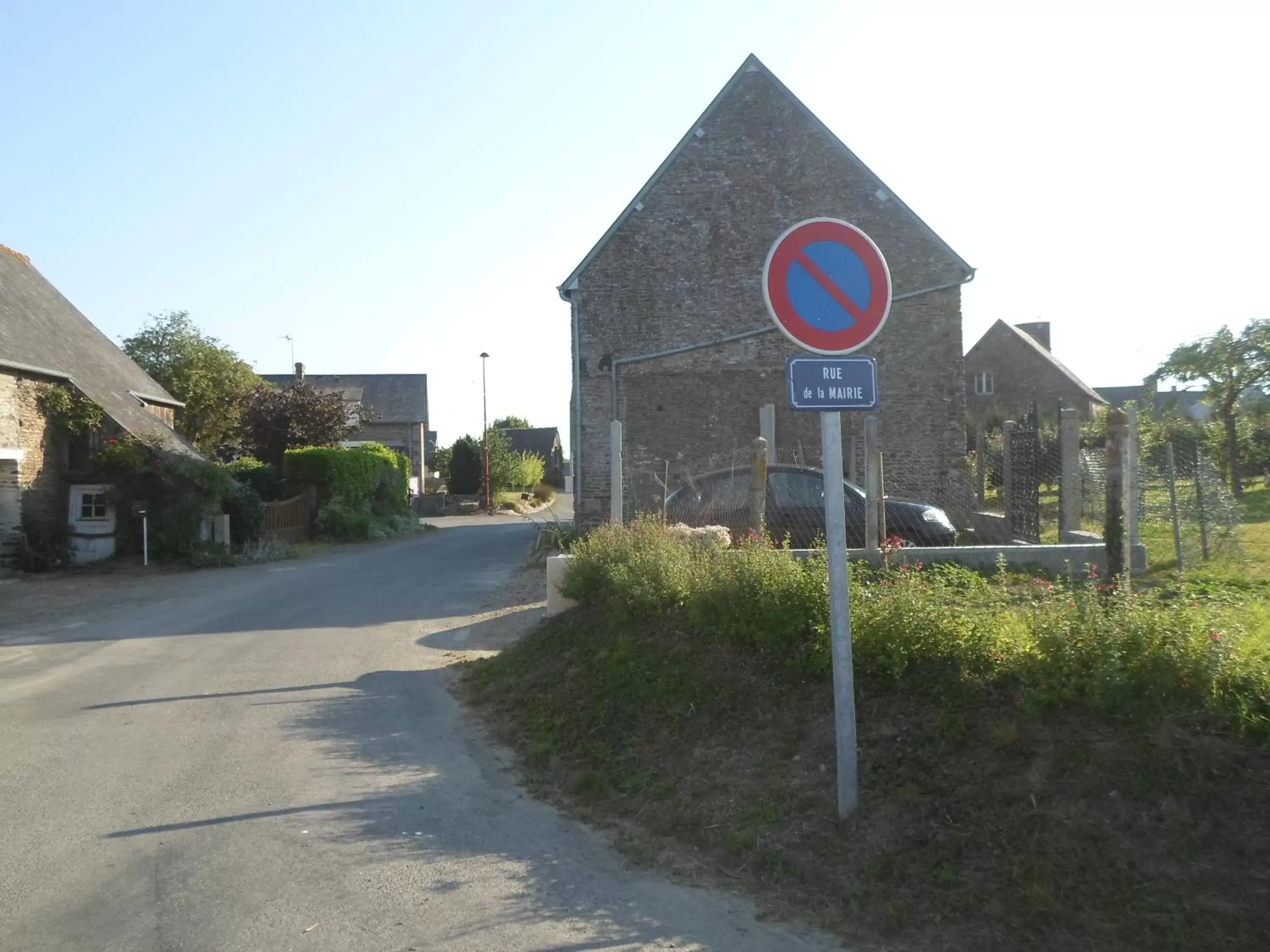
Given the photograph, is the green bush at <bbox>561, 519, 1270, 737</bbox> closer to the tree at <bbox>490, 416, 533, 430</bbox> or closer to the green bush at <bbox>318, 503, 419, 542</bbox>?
the green bush at <bbox>318, 503, 419, 542</bbox>

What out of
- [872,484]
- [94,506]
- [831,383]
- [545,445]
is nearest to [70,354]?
[94,506]

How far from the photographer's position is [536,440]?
97.8 metres

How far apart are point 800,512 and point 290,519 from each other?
778 inches

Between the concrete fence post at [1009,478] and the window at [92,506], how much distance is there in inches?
723

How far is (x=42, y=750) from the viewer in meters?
7.60

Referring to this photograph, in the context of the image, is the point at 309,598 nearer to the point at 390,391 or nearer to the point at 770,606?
the point at 770,606

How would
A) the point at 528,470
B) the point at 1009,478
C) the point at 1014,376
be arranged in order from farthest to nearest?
1. the point at 528,470
2. the point at 1014,376
3. the point at 1009,478

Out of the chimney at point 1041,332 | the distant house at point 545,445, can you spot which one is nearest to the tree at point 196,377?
the chimney at point 1041,332

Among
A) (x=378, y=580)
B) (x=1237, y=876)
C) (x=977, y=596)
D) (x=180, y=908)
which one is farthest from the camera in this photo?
(x=378, y=580)

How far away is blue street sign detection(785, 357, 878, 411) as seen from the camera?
16.6ft

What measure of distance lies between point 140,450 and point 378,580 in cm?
659

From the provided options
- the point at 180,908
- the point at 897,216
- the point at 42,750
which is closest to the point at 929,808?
the point at 180,908

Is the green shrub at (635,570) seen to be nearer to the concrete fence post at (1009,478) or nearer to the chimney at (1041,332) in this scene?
the concrete fence post at (1009,478)

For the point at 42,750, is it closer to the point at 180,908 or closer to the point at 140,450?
the point at 180,908
